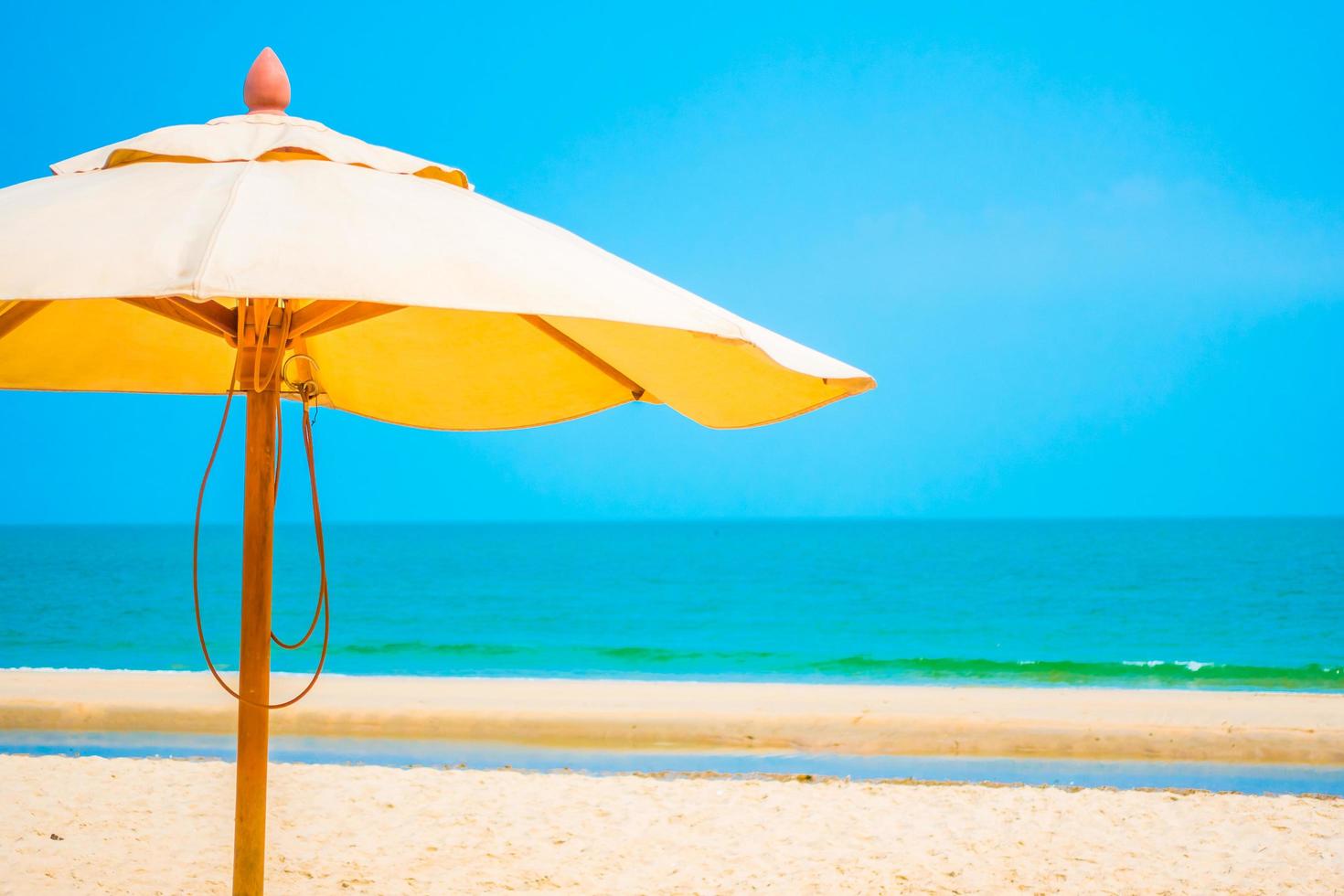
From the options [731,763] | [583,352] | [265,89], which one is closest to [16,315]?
[265,89]

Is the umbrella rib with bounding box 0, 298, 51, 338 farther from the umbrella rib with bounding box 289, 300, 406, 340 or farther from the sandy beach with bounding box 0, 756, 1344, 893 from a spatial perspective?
the sandy beach with bounding box 0, 756, 1344, 893

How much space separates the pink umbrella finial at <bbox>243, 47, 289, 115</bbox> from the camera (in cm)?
278

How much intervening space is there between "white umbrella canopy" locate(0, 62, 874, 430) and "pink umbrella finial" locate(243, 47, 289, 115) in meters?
0.05

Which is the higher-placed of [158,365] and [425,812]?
[158,365]


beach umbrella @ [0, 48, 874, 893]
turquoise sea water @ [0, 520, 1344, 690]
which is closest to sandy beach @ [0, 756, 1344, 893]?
beach umbrella @ [0, 48, 874, 893]

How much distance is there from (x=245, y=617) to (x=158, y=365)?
55.5 inches

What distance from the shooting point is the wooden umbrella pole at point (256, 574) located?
2773 millimetres

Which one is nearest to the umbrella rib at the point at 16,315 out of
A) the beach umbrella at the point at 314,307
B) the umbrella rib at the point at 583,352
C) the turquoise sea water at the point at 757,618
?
the beach umbrella at the point at 314,307

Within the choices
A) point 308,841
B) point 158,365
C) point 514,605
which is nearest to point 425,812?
point 308,841

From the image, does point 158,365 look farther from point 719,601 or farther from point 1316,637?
point 719,601

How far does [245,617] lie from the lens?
280cm

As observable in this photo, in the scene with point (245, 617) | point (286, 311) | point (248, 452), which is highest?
point (286, 311)

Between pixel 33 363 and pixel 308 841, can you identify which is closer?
pixel 33 363

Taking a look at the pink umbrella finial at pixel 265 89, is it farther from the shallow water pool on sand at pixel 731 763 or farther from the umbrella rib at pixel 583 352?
the shallow water pool on sand at pixel 731 763
